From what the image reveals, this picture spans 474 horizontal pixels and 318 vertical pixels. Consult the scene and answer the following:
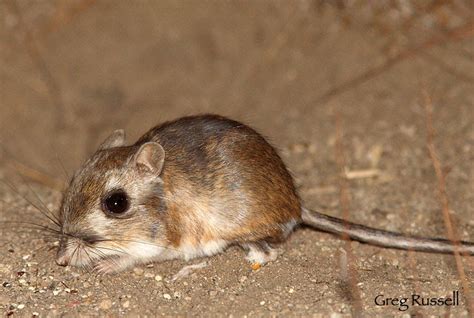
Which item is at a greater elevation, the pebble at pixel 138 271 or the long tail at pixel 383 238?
the long tail at pixel 383 238

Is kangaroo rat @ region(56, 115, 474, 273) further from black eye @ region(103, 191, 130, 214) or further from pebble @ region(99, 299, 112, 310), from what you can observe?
pebble @ region(99, 299, 112, 310)

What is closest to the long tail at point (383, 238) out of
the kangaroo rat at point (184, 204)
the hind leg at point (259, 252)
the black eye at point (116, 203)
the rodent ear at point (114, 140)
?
the kangaroo rat at point (184, 204)

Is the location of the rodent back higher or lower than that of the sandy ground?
higher

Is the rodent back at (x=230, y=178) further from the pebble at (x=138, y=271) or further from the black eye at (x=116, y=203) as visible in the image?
the pebble at (x=138, y=271)

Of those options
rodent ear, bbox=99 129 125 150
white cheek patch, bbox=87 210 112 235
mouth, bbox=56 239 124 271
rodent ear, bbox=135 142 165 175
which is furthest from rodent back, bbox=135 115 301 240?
mouth, bbox=56 239 124 271

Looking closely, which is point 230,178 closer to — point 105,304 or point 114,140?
point 114,140

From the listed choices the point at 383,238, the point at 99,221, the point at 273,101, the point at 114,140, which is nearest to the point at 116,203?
the point at 99,221

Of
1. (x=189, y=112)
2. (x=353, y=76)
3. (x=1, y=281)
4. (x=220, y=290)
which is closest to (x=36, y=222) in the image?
(x=1, y=281)
